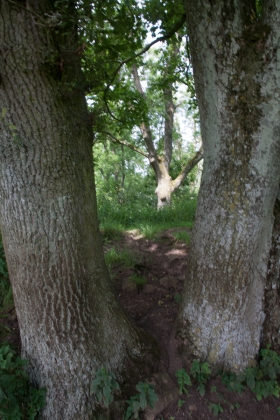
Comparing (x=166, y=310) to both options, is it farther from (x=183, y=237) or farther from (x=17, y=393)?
(x=183, y=237)

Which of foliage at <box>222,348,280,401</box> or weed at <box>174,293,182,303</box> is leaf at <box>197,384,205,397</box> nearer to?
foliage at <box>222,348,280,401</box>

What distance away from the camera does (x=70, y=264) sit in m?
2.19

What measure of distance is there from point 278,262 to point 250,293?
1.44 ft

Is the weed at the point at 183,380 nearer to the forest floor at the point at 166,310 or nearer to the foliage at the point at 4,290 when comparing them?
the forest floor at the point at 166,310

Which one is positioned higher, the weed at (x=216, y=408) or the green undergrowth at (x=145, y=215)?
the green undergrowth at (x=145, y=215)

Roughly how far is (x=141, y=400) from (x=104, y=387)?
1.12 feet

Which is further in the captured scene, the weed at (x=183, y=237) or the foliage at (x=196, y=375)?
the weed at (x=183, y=237)

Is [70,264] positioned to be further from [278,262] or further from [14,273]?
[278,262]

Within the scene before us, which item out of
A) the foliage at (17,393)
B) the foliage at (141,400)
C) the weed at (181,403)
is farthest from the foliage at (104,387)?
the weed at (181,403)

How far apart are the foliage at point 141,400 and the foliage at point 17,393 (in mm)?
692

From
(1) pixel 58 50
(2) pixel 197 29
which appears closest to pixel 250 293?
(2) pixel 197 29

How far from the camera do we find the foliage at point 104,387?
2.12 metres

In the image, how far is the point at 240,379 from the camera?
252 centimetres

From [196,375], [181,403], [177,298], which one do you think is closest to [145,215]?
[177,298]
